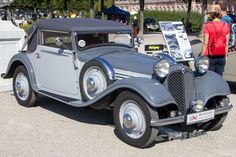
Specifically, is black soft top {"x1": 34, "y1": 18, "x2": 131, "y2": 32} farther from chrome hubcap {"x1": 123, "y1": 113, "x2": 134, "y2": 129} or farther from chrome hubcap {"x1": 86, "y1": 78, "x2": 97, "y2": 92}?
chrome hubcap {"x1": 123, "y1": 113, "x2": 134, "y2": 129}

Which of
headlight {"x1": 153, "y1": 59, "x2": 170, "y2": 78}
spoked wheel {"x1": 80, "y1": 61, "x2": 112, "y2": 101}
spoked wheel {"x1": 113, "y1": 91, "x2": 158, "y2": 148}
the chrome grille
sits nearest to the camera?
spoked wheel {"x1": 113, "y1": 91, "x2": 158, "y2": 148}

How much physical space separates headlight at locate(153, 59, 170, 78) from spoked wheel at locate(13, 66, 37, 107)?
289cm

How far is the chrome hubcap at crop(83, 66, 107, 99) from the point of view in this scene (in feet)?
20.5

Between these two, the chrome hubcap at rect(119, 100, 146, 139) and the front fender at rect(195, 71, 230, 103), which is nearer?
the chrome hubcap at rect(119, 100, 146, 139)

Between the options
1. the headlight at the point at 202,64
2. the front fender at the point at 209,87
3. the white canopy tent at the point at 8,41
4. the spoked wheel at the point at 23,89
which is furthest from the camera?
the white canopy tent at the point at 8,41

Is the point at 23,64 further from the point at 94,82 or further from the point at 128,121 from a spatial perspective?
the point at 128,121

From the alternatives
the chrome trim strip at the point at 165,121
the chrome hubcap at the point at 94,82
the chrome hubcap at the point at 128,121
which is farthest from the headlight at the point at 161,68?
the chrome hubcap at the point at 94,82

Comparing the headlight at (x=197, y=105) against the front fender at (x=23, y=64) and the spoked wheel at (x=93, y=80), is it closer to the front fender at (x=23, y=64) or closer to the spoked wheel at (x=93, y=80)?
the spoked wheel at (x=93, y=80)

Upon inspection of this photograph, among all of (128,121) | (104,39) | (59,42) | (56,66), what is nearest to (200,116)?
(128,121)

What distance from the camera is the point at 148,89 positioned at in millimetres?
5496

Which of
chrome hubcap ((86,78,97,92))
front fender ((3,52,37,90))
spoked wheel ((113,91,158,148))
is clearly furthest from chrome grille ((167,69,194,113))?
front fender ((3,52,37,90))

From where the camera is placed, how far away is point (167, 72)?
5.64m

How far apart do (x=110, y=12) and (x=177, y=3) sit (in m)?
56.9

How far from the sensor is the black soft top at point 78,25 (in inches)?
275
